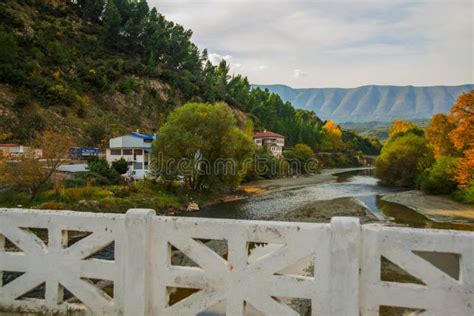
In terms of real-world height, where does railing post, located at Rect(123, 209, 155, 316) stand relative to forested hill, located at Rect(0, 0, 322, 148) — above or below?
below

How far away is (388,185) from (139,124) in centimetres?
4747

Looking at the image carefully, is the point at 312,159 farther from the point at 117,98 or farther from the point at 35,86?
the point at 35,86

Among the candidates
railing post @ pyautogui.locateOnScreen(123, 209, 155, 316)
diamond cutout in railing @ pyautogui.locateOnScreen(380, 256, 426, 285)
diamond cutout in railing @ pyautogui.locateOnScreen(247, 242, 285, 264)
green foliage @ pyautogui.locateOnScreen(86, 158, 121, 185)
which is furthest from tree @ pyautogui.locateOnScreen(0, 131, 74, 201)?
railing post @ pyautogui.locateOnScreen(123, 209, 155, 316)

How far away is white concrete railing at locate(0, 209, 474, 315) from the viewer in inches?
145

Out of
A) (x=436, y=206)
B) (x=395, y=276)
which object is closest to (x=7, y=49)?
(x=436, y=206)

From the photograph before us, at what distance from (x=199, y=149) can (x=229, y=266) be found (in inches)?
1604

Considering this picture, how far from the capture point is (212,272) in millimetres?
4094

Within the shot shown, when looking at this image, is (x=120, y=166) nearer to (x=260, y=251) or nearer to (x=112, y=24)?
(x=260, y=251)

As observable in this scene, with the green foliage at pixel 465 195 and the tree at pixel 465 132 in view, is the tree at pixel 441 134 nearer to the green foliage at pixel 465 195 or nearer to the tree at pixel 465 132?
the green foliage at pixel 465 195

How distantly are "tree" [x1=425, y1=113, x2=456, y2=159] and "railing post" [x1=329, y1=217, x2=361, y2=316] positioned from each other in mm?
54120

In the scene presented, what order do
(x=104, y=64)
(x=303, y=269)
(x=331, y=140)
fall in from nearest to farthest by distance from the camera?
(x=303, y=269), (x=104, y=64), (x=331, y=140)

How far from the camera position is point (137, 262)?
433 cm

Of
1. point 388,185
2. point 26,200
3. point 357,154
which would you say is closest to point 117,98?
point 26,200

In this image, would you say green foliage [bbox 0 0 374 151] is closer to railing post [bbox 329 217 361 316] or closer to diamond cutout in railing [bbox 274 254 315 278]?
diamond cutout in railing [bbox 274 254 315 278]
